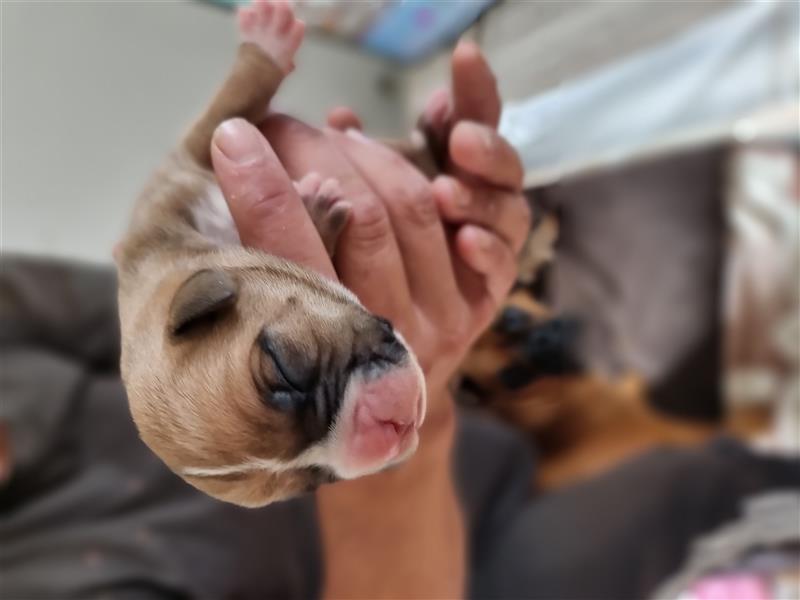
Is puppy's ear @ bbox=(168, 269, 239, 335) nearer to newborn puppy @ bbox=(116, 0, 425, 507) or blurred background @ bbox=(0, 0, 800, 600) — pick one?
newborn puppy @ bbox=(116, 0, 425, 507)

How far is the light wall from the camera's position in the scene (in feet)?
1.76

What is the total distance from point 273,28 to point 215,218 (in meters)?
0.15

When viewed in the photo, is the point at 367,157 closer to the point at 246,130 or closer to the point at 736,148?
the point at 246,130

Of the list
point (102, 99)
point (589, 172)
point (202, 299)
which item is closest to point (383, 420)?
point (202, 299)

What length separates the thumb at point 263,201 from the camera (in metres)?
0.50

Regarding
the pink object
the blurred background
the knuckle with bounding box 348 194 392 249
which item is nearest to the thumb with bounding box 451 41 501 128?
the blurred background

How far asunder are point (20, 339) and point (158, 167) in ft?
3.45

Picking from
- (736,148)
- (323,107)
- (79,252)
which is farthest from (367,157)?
(736,148)

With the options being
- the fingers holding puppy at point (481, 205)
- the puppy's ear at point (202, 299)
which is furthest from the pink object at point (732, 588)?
the puppy's ear at point (202, 299)

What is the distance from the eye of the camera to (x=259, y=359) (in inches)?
18.5

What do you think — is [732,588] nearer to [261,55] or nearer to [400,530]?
[400,530]

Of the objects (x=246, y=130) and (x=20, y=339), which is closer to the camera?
(x=246, y=130)

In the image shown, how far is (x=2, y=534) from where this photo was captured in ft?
4.50

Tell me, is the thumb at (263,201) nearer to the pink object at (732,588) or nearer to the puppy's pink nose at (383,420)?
the puppy's pink nose at (383,420)
